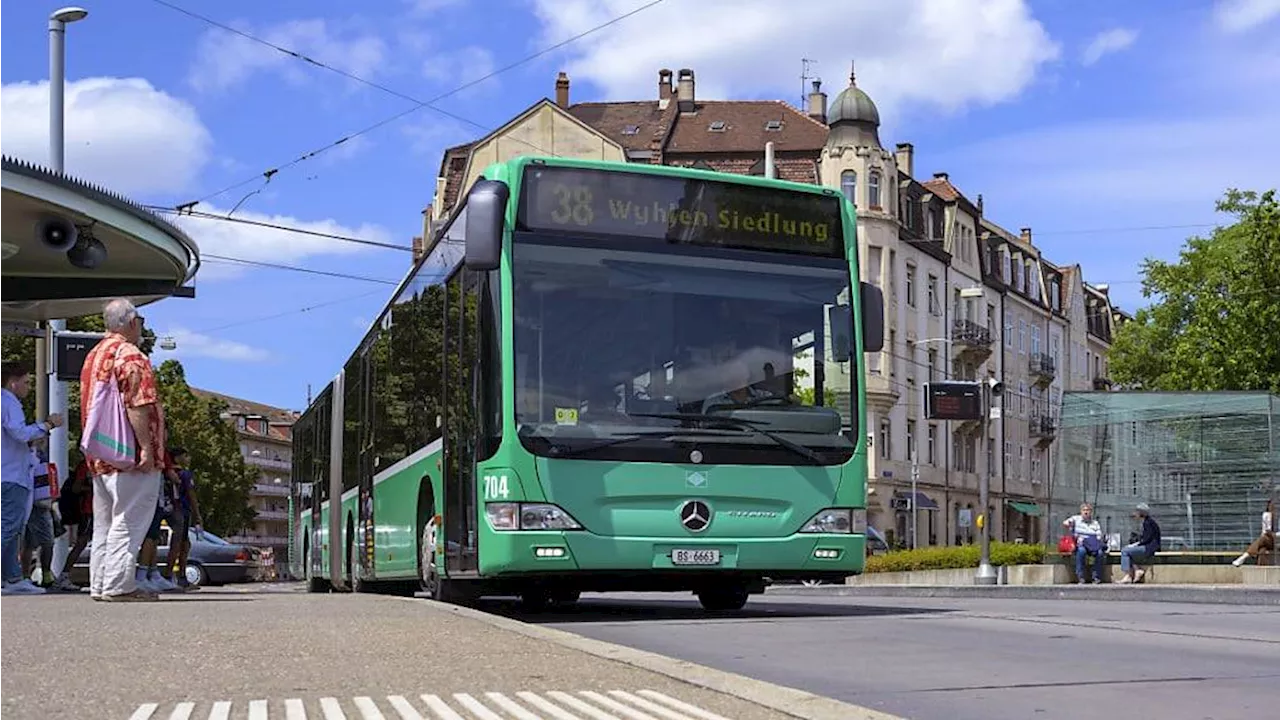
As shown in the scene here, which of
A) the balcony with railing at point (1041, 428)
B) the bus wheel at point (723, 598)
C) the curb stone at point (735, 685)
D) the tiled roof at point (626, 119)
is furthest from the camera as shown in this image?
the balcony with railing at point (1041, 428)

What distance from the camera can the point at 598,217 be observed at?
12711mm

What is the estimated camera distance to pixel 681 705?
5.93 meters

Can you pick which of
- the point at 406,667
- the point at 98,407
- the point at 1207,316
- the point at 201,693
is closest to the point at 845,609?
the point at 98,407

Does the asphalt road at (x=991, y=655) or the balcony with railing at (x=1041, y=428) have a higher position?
the balcony with railing at (x=1041, y=428)

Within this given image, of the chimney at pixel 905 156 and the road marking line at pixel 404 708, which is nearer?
the road marking line at pixel 404 708

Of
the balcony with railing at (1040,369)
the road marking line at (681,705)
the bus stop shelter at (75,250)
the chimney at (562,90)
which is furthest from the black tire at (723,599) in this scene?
the balcony with railing at (1040,369)

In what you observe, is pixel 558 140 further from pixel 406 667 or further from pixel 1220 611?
pixel 406 667

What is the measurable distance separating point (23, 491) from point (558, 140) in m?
56.6

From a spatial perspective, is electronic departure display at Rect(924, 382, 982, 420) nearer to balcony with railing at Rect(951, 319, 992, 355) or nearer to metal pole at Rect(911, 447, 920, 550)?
metal pole at Rect(911, 447, 920, 550)

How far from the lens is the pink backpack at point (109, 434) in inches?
459

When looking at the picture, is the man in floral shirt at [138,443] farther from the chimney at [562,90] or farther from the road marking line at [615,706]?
the chimney at [562,90]

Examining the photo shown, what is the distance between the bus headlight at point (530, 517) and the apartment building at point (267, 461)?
550 feet

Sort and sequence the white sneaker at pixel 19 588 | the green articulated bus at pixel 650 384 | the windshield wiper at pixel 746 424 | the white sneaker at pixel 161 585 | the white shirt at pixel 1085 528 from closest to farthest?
the green articulated bus at pixel 650 384 → the windshield wiper at pixel 746 424 → the white sneaker at pixel 19 588 → the white sneaker at pixel 161 585 → the white shirt at pixel 1085 528

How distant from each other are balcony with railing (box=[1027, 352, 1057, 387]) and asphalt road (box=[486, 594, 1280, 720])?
79038mm
